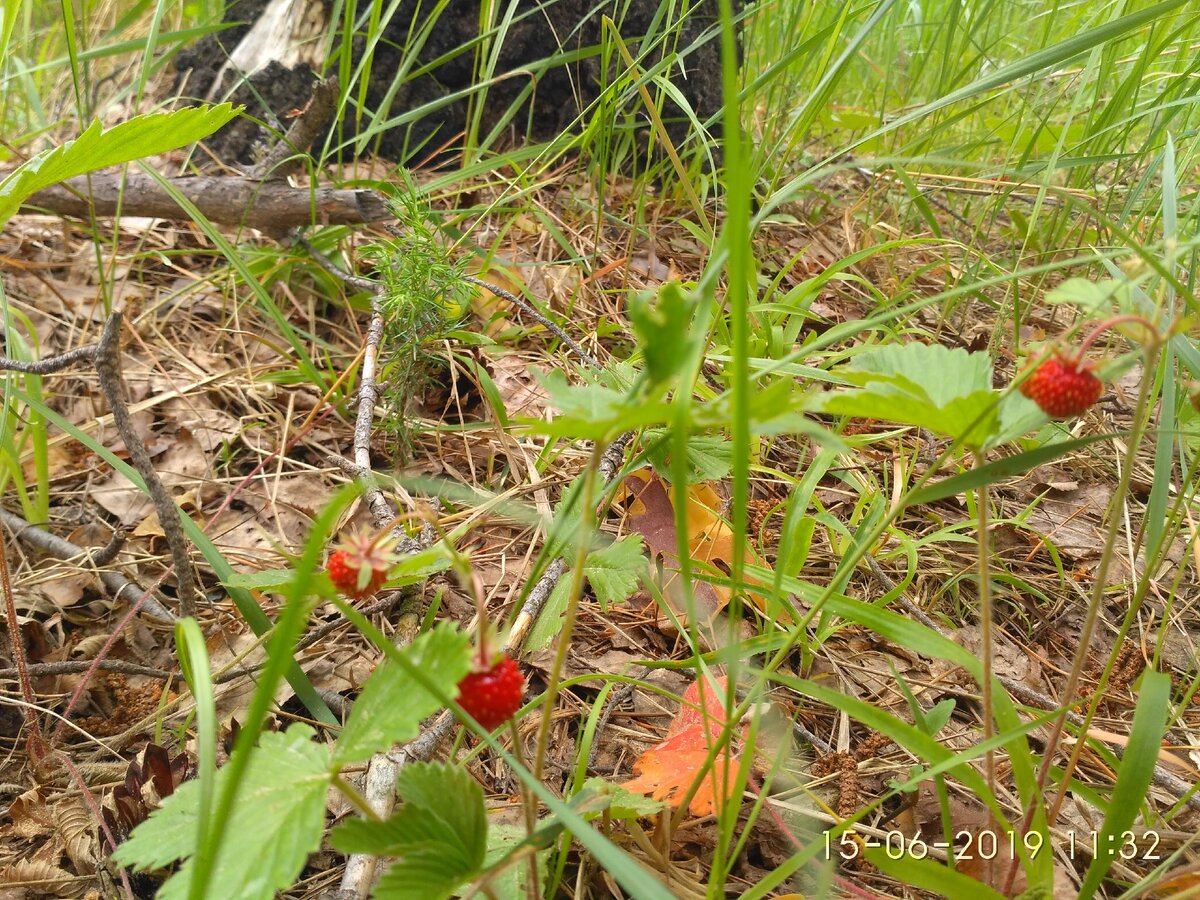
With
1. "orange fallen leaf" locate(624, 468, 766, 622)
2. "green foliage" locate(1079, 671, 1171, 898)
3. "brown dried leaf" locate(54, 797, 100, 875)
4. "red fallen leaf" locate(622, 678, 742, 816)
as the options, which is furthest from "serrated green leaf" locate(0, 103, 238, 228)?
"green foliage" locate(1079, 671, 1171, 898)

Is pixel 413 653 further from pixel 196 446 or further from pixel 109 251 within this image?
pixel 109 251

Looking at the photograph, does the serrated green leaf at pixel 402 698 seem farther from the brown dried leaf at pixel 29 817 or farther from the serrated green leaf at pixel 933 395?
the brown dried leaf at pixel 29 817

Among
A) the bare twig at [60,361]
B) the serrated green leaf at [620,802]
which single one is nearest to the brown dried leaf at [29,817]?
the bare twig at [60,361]

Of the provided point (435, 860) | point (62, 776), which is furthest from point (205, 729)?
point (62, 776)

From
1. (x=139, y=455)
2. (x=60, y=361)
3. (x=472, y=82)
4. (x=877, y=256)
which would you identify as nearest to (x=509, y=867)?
(x=139, y=455)

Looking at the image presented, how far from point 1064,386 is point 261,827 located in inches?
30.5

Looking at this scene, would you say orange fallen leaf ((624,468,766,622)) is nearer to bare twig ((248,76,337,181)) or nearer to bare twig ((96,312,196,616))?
bare twig ((96,312,196,616))

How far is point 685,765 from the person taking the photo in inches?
39.6

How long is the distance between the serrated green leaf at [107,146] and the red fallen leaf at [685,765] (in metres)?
1.03

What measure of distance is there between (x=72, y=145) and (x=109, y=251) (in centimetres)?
150

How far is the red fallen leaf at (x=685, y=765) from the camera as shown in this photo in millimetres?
971

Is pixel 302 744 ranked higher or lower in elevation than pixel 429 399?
higher

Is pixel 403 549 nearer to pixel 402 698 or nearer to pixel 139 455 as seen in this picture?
pixel 139 455

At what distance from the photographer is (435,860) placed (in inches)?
26.2
